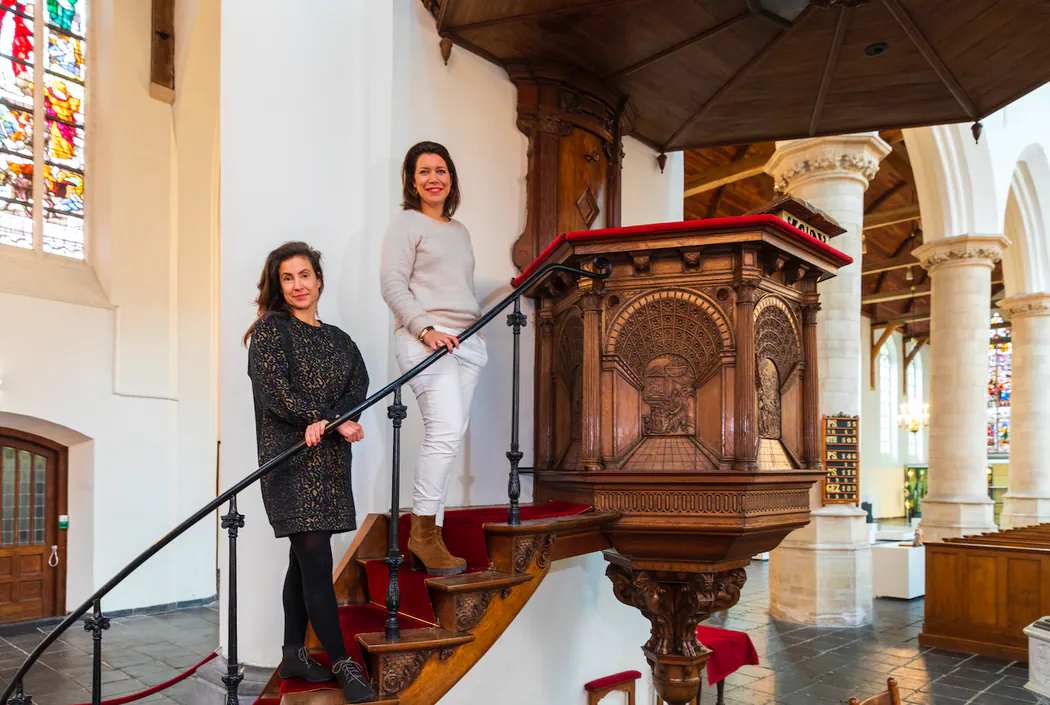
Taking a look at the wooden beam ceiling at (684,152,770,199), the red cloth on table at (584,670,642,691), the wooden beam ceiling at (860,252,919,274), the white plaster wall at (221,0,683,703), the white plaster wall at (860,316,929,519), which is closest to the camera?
the white plaster wall at (221,0,683,703)

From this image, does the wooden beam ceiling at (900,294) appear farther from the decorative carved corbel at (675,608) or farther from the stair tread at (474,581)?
the stair tread at (474,581)

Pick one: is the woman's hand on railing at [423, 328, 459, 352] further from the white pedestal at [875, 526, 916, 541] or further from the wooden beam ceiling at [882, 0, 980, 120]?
the white pedestal at [875, 526, 916, 541]

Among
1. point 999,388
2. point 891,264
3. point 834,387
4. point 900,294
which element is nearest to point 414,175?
point 834,387

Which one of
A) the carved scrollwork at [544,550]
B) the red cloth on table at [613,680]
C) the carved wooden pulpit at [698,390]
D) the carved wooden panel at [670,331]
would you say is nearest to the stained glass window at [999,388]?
the red cloth on table at [613,680]

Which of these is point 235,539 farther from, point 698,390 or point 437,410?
point 698,390

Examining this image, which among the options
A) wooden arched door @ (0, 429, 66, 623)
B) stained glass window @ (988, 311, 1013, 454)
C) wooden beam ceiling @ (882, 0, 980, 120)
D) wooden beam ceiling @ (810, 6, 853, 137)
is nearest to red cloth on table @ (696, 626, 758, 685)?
wooden beam ceiling @ (810, 6, 853, 137)

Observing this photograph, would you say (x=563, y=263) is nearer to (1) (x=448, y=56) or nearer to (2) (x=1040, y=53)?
(1) (x=448, y=56)

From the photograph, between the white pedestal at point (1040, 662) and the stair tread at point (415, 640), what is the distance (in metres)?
2.99

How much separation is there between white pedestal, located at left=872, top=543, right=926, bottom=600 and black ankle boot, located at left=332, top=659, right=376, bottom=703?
921cm

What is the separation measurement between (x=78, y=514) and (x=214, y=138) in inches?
167

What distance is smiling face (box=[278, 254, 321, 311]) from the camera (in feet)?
8.73

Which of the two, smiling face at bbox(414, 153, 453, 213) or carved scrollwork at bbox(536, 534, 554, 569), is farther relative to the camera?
smiling face at bbox(414, 153, 453, 213)

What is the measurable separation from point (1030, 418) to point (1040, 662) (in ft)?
32.9

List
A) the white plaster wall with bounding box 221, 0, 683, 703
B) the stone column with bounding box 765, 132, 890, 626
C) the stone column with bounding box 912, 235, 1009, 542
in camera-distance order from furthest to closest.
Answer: the stone column with bounding box 912, 235, 1009, 542, the stone column with bounding box 765, 132, 890, 626, the white plaster wall with bounding box 221, 0, 683, 703
